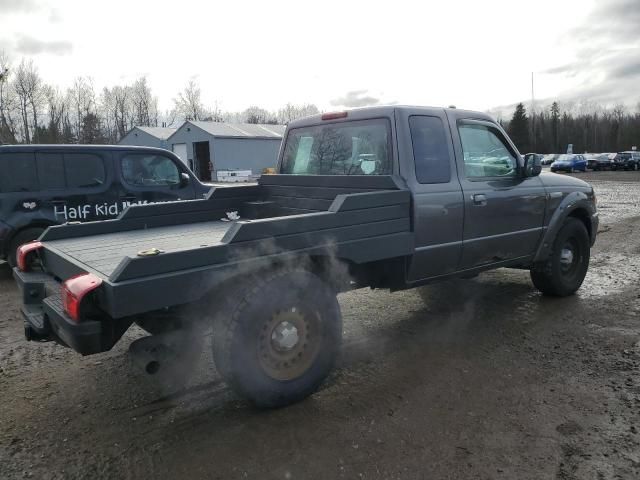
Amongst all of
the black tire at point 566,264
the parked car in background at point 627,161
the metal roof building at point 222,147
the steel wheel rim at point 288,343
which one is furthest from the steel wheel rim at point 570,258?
the parked car in background at point 627,161

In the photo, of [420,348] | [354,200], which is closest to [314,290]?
[354,200]

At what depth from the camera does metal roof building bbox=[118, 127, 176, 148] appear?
44.0 meters

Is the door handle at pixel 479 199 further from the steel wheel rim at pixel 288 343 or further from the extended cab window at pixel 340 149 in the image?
the steel wheel rim at pixel 288 343

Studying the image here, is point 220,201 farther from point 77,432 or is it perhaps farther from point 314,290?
point 77,432

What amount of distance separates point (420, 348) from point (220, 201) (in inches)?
97.1

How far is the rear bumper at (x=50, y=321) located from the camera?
2.80 metres

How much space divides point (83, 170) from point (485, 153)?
18.2 ft

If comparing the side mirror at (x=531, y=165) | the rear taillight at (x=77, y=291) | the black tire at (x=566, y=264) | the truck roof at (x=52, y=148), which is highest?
the truck roof at (x=52, y=148)

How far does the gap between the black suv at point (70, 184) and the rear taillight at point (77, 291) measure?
4596mm

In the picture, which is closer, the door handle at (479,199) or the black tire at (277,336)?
the black tire at (277,336)

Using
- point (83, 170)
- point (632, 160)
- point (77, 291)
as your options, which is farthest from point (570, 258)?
point (632, 160)

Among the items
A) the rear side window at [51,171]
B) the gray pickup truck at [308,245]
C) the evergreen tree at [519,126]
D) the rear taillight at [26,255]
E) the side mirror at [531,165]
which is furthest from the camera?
the evergreen tree at [519,126]

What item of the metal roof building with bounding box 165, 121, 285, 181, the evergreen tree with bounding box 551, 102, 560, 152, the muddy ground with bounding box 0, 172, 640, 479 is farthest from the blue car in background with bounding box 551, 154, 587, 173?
the evergreen tree with bounding box 551, 102, 560, 152

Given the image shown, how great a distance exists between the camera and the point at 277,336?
10.8 feet
